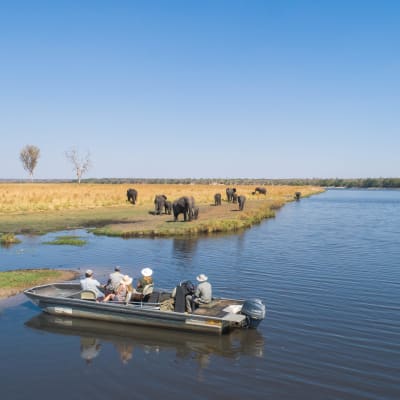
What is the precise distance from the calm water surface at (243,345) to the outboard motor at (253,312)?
0.33 metres

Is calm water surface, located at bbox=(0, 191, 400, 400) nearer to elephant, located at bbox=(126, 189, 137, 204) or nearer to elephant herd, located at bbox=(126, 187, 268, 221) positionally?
elephant herd, located at bbox=(126, 187, 268, 221)

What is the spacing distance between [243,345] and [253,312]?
0.88 m

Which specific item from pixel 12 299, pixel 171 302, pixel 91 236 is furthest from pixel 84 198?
pixel 171 302

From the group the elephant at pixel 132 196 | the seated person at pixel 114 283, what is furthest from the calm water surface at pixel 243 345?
the elephant at pixel 132 196

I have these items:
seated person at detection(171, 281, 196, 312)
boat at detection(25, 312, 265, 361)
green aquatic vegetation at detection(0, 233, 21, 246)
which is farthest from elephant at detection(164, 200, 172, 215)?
seated person at detection(171, 281, 196, 312)

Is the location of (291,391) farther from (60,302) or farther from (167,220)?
(167,220)

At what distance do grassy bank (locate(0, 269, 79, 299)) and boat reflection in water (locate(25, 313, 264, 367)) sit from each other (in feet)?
10.5

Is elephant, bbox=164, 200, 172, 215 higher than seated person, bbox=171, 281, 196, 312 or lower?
higher

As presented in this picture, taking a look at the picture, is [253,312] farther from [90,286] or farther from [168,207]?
[168,207]

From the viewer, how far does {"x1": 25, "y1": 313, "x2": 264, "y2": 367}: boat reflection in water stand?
11.1 m

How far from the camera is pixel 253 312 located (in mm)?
11945

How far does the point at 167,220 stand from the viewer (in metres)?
35.7

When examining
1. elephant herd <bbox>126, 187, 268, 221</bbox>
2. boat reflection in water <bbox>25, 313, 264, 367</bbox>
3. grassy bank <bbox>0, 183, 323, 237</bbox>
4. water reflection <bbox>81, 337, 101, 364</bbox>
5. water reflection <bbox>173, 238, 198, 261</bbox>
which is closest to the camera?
water reflection <bbox>81, 337, 101, 364</bbox>

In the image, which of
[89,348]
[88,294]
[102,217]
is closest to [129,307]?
[89,348]
